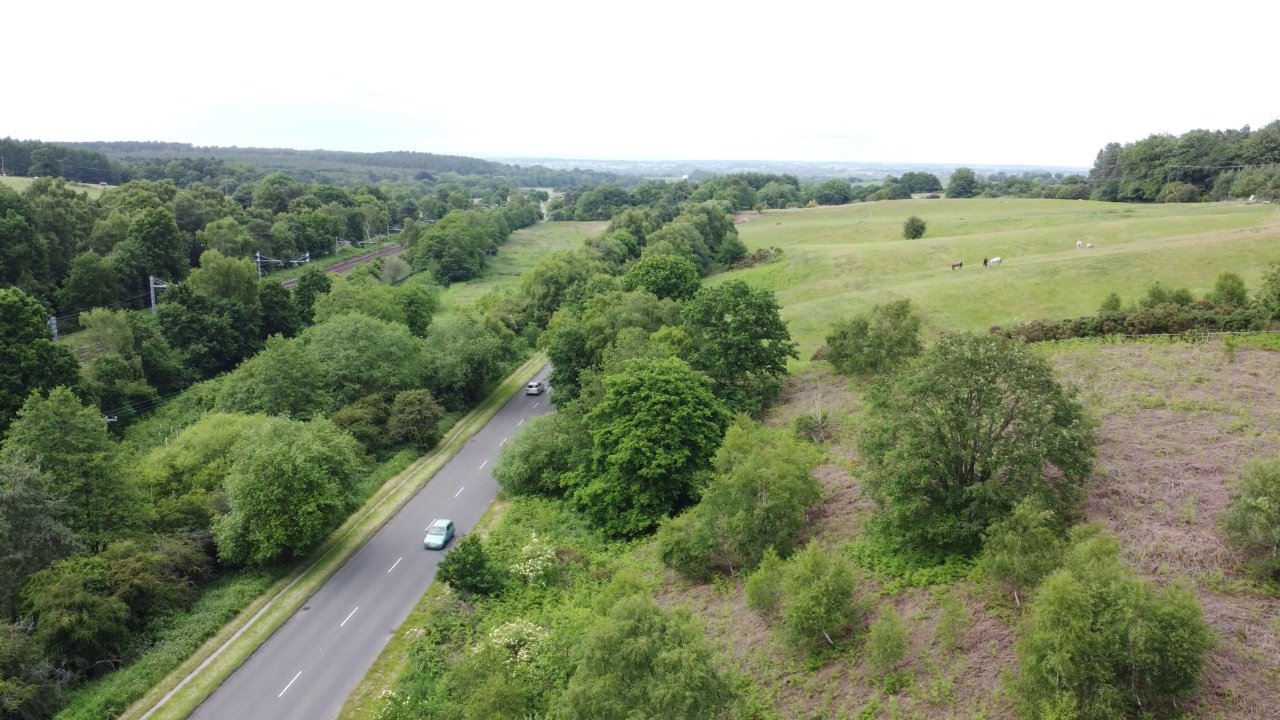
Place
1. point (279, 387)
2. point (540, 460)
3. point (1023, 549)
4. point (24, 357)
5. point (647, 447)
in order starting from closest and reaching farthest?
1. point (1023, 549)
2. point (647, 447)
3. point (540, 460)
4. point (24, 357)
5. point (279, 387)

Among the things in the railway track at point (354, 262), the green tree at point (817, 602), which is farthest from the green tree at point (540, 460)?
the railway track at point (354, 262)

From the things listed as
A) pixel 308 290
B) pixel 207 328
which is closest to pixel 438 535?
pixel 207 328

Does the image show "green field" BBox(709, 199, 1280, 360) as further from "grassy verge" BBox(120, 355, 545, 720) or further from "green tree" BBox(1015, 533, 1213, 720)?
"grassy verge" BBox(120, 355, 545, 720)

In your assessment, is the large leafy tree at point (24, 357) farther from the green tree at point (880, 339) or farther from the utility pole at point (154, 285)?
the green tree at point (880, 339)

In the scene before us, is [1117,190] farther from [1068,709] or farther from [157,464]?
[157,464]

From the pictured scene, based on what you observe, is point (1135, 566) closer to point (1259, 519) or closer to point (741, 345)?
point (1259, 519)

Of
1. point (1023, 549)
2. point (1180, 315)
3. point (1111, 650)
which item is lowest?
point (1111, 650)
